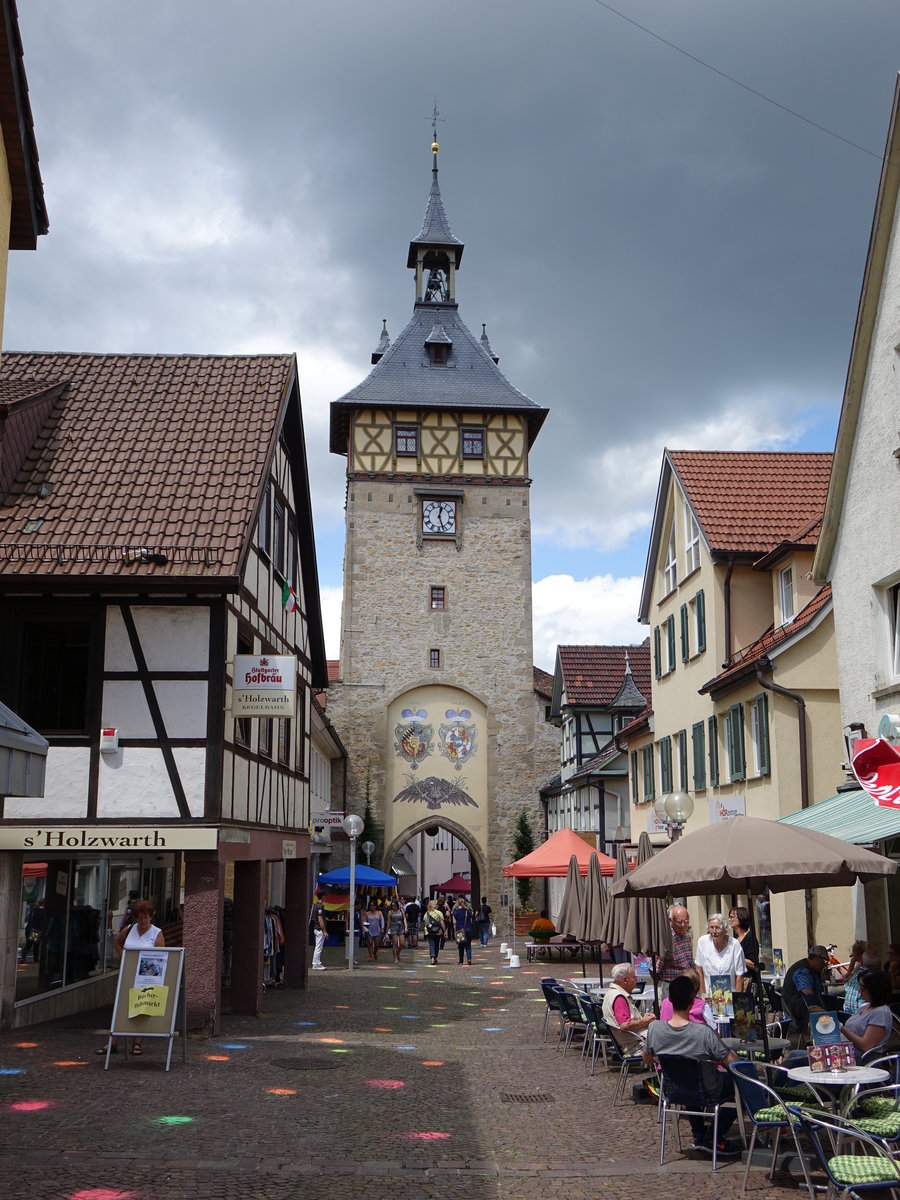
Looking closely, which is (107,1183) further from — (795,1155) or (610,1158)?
(795,1155)

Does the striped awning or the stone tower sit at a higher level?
the stone tower

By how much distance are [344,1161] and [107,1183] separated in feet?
4.81

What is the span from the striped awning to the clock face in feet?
95.6

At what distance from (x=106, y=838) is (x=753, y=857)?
735 cm

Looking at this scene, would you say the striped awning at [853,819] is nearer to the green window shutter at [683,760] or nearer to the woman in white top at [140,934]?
the woman in white top at [140,934]

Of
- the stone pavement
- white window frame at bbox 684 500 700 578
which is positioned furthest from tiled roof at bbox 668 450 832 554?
the stone pavement

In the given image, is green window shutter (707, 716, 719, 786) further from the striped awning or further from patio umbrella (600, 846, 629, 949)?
the striped awning

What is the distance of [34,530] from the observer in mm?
14039

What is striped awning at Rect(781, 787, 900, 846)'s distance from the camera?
10.5 m

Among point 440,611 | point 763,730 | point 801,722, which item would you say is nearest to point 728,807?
point 763,730

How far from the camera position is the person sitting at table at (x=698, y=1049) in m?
7.86

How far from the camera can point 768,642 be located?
1927cm

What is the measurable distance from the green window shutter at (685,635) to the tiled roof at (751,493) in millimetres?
2149

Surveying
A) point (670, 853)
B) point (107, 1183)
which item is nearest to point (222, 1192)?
point (107, 1183)
